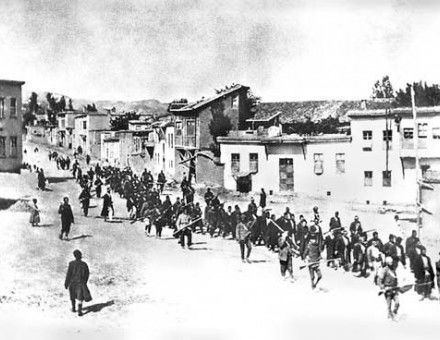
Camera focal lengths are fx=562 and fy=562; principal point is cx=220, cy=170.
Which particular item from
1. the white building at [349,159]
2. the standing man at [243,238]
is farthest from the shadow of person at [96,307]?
the white building at [349,159]

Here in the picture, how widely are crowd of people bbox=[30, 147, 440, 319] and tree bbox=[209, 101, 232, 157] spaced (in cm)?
132

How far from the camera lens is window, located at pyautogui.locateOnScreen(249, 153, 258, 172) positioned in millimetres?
12820

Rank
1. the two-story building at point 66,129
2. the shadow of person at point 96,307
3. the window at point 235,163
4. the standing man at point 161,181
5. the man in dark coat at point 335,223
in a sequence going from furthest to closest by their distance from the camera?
1. the two-story building at point 66,129
2. the window at point 235,163
3. the standing man at point 161,181
4. the man in dark coat at point 335,223
5. the shadow of person at point 96,307

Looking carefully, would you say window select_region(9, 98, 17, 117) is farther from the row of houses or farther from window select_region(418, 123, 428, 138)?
window select_region(418, 123, 428, 138)

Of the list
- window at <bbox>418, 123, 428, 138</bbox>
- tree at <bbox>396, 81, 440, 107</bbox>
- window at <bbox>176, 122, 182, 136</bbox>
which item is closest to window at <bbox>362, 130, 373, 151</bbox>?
window at <bbox>418, 123, 428, 138</bbox>

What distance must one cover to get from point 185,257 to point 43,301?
6.47 feet

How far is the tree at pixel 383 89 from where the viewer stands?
8500 millimetres

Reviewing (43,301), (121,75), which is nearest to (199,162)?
(121,75)

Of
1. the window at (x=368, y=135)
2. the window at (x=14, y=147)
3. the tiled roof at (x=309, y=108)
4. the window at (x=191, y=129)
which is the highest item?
the tiled roof at (x=309, y=108)

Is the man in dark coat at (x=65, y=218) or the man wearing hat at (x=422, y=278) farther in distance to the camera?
the man in dark coat at (x=65, y=218)

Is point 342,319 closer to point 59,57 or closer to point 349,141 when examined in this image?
point 349,141

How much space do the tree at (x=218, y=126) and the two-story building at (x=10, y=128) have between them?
12.1ft

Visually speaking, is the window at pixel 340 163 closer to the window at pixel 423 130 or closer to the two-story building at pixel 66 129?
the window at pixel 423 130

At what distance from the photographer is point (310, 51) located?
26.8ft
